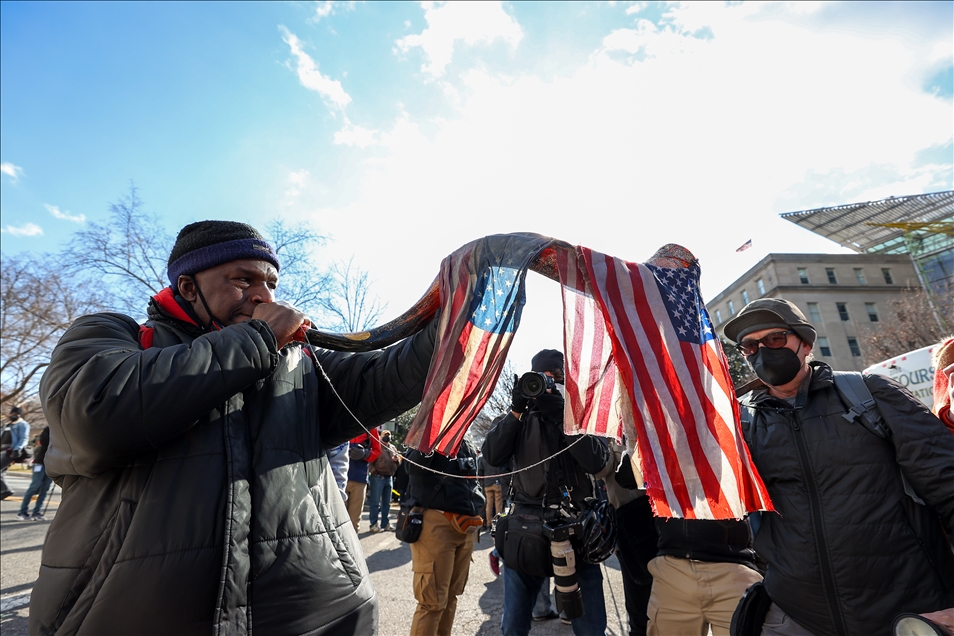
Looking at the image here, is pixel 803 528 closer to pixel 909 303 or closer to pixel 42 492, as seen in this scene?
pixel 42 492

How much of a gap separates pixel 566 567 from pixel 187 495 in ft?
8.56

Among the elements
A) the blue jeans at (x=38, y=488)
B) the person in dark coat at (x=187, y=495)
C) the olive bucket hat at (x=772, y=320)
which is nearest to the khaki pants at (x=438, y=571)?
the person in dark coat at (x=187, y=495)

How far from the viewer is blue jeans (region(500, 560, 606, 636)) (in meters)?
3.40

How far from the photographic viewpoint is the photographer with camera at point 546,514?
328cm

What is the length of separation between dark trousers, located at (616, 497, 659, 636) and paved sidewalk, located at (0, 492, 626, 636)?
71 centimetres

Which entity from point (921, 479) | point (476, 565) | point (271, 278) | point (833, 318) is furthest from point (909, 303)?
point (271, 278)

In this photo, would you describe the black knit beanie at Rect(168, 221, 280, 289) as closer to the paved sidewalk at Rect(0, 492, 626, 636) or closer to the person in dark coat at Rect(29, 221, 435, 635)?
the person in dark coat at Rect(29, 221, 435, 635)

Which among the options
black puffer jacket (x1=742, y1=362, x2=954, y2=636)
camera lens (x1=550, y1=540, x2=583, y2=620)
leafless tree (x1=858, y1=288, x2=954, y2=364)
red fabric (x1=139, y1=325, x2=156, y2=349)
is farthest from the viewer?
leafless tree (x1=858, y1=288, x2=954, y2=364)

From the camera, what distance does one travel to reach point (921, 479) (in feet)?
7.20

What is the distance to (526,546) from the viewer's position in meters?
3.33

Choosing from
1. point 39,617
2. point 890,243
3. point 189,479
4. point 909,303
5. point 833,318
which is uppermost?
point 890,243

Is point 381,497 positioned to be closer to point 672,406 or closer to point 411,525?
point 411,525

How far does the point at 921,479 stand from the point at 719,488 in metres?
1.18

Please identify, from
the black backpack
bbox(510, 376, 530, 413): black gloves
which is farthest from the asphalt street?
the black backpack
